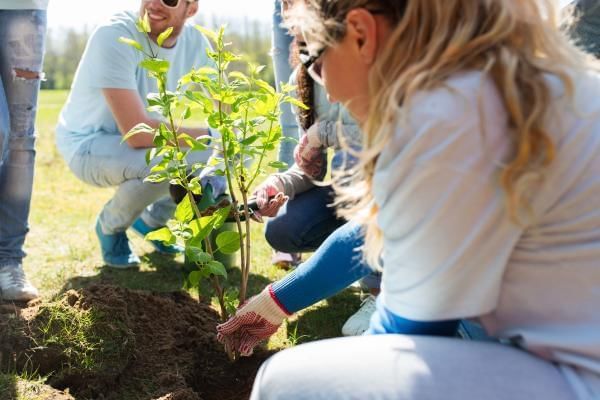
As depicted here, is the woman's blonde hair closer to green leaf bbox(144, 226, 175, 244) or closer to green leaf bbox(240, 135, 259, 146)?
green leaf bbox(240, 135, 259, 146)

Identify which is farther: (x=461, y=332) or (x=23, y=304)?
(x=23, y=304)

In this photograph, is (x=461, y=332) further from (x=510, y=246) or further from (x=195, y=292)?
(x=195, y=292)

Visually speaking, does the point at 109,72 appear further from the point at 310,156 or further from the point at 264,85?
the point at 264,85

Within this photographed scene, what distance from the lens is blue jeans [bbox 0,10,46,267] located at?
2.93m

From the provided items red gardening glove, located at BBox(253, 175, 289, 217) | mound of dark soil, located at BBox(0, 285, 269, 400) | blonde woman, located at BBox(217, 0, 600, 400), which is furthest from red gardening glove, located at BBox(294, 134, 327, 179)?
blonde woman, located at BBox(217, 0, 600, 400)

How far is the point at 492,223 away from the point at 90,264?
273 cm

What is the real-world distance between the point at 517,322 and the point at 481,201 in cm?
28

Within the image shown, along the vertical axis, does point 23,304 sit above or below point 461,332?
below

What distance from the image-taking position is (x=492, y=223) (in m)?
1.27

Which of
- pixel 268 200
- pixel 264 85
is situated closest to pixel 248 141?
pixel 264 85

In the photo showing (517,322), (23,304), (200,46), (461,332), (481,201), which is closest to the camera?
(481,201)

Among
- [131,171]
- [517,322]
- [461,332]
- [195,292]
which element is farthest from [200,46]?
[517,322]

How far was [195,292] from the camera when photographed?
3166mm

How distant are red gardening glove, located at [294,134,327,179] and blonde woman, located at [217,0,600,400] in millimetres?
1564
